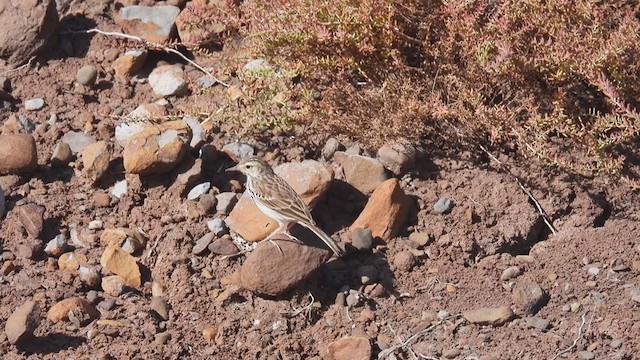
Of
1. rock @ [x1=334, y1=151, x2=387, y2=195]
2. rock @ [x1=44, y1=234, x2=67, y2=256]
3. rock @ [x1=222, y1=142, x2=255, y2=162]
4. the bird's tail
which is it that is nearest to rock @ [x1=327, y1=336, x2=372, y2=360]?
the bird's tail

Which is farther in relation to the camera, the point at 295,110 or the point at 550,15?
the point at 295,110

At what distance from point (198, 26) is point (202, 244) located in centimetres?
191

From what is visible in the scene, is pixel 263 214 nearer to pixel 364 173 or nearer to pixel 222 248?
pixel 222 248

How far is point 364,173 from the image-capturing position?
24.7ft

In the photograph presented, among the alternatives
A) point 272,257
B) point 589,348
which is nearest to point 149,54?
point 272,257

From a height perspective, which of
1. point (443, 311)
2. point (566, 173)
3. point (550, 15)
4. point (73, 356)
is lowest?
point (73, 356)

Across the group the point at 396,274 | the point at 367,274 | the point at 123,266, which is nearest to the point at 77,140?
the point at 123,266

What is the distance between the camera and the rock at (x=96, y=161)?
24.9ft

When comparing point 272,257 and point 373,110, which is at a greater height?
point 373,110

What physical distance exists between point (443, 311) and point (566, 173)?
56.5 inches

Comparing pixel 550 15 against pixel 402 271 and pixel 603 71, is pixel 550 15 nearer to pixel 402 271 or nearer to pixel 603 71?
pixel 603 71

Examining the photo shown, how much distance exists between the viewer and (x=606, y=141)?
6.97m

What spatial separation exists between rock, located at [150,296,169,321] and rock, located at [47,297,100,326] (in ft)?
1.25

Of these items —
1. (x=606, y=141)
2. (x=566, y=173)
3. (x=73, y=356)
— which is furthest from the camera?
(x=566, y=173)
